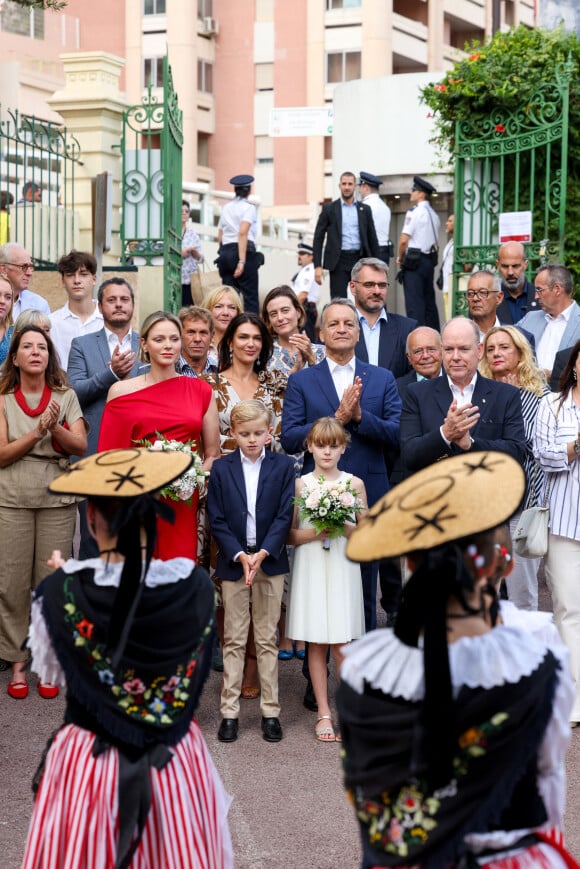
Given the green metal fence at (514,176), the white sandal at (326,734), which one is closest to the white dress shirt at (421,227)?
the green metal fence at (514,176)

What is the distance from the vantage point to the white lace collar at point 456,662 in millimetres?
2844

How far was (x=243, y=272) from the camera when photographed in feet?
49.0

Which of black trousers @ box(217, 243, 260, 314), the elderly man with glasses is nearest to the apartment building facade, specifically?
black trousers @ box(217, 243, 260, 314)

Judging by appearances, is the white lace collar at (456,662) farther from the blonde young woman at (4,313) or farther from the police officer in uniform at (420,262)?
the police officer in uniform at (420,262)

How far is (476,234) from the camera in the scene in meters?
13.3

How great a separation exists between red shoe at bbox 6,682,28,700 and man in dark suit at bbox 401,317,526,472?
7.97 ft

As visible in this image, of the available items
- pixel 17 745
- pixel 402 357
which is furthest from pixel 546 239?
pixel 17 745

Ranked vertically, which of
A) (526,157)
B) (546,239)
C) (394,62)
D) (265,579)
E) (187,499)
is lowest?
(265,579)

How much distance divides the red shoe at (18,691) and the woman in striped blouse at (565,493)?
2.90 metres

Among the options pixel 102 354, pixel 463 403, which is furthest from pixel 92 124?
pixel 463 403

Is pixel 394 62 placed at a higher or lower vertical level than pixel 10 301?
higher

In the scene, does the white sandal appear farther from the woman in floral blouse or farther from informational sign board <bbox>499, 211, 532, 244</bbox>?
informational sign board <bbox>499, 211, 532, 244</bbox>

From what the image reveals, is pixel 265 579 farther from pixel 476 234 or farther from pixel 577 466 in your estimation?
pixel 476 234

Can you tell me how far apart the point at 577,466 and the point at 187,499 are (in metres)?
2.04
